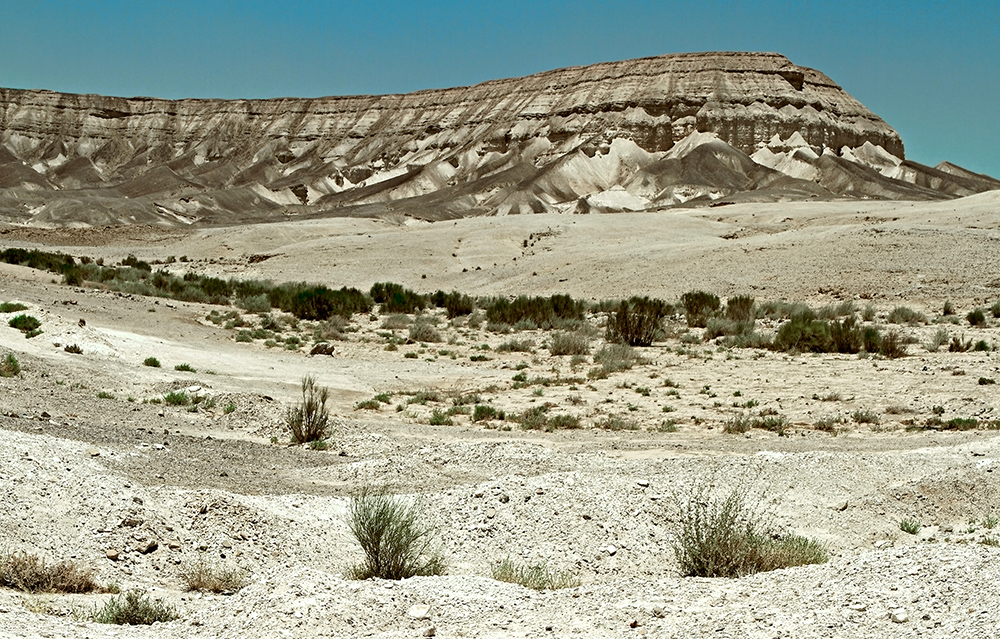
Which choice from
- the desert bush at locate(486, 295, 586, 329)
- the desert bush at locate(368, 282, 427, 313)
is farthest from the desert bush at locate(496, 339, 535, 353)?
the desert bush at locate(368, 282, 427, 313)

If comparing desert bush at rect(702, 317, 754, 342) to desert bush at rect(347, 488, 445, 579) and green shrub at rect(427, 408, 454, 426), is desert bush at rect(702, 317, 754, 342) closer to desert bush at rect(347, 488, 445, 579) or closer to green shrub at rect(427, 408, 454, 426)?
green shrub at rect(427, 408, 454, 426)

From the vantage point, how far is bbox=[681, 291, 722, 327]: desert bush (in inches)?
1064

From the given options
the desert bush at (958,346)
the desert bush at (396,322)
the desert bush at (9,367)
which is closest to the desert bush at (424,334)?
the desert bush at (396,322)

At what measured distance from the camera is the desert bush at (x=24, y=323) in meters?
18.4

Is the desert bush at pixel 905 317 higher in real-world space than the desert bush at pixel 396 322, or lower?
higher

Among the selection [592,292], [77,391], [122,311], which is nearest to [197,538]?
[77,391]

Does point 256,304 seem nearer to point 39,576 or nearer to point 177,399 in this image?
point 177,399

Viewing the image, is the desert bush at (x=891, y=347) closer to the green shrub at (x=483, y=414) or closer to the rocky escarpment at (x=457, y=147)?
the green shrub at (x=483, y=414)

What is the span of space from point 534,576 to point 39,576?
10.00 feet

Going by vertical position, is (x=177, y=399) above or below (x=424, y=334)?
below

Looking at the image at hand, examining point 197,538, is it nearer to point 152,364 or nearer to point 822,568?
point 822,568

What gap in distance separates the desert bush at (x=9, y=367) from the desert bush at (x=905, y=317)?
2024 centimetres

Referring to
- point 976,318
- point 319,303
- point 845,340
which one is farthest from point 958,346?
point 319,303

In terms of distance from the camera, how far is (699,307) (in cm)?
2891
